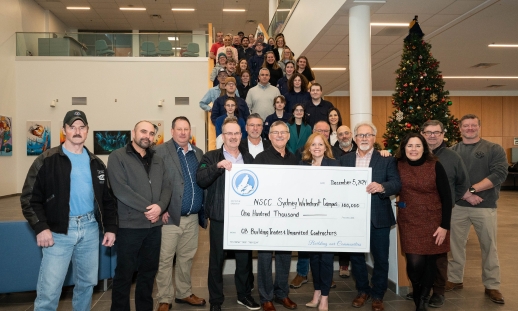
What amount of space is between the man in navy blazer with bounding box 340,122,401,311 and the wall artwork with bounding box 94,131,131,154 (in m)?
12.8

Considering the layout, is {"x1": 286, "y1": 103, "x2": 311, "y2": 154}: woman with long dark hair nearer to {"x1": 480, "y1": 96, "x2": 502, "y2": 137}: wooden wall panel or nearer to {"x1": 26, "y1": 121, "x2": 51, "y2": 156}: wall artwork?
{"x1": 26, "y1": 121, "x2": 51, "y2": 156}: wall artwork

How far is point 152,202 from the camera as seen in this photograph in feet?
12.1

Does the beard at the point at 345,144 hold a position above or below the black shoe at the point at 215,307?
above

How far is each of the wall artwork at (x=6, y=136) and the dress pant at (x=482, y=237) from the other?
596 inches

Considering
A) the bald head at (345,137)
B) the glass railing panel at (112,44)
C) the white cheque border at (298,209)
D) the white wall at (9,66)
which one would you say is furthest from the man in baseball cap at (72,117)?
the white wall at (9,66)

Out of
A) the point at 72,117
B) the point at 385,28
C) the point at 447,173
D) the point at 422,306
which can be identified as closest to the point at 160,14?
the point at 385,28

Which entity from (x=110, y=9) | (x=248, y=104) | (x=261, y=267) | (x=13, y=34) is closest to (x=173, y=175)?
(x=261, y=267)

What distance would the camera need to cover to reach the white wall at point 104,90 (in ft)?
50.6

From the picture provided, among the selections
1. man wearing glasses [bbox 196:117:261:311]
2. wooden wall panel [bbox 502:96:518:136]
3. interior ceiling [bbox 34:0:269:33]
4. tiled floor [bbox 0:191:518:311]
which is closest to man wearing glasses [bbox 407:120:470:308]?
tiled floor [bbox 0:191:518:311]

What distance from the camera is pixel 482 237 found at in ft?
15.0

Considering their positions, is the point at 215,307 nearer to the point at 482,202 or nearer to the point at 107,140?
the point at 482,202

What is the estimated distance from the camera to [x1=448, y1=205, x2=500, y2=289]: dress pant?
178 inches

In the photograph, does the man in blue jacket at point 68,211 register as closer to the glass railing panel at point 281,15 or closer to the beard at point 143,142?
the beard at point 143,142

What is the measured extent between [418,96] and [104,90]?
496 inches
